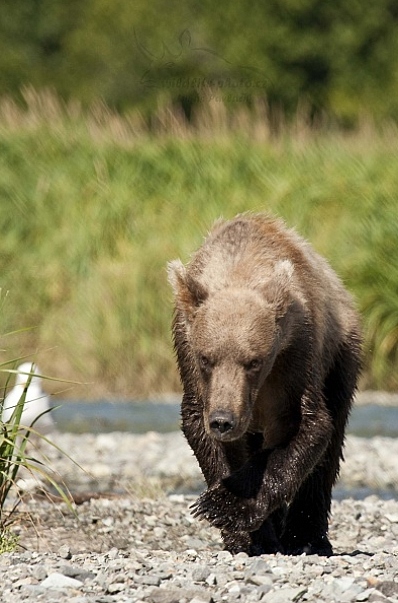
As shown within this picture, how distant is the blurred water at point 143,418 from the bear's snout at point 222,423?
25.0ft

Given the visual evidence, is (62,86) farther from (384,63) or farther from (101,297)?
(101,297)

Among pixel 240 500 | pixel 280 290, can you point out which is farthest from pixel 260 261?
pixel 240 500

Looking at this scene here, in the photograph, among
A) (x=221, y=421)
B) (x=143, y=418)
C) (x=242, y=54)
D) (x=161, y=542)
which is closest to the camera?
(x=221, y=421)

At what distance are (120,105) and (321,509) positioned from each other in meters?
40.1

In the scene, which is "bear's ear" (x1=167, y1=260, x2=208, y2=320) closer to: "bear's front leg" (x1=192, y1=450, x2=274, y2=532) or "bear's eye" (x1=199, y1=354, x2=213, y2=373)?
"bear's eye" (x1=199, y1=354, x2=213, y2=373)

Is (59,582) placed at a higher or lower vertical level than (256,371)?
lower

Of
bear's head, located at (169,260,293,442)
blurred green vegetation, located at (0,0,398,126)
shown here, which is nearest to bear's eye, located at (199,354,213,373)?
bear's head, located at (169,260,293,442)

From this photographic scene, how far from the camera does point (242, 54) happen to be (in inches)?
1859

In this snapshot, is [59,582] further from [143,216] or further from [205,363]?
[143,216]

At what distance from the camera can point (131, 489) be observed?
30.9ft

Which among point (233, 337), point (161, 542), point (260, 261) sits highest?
point (260, 261)

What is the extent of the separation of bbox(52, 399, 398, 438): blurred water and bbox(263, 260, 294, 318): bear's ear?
7263 millimetres

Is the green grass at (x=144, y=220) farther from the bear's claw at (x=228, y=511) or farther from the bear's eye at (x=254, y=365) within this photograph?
the bear's eye at (x=254, y=365)

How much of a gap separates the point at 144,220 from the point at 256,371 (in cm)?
1022
